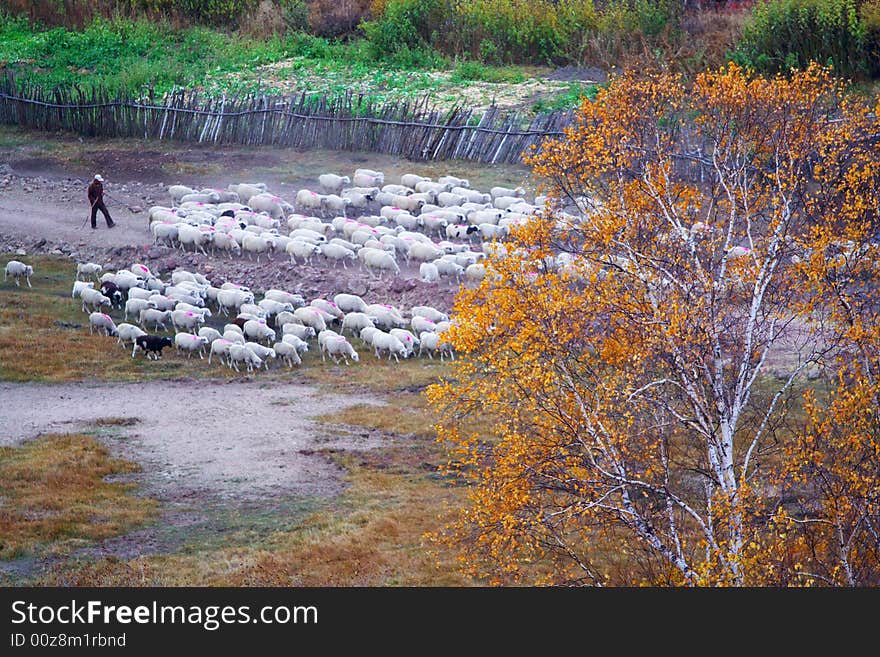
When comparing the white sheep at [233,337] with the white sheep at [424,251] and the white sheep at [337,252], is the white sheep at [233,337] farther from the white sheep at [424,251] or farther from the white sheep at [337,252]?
the white sheep at [424,251]

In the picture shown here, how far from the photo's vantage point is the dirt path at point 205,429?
56.5ft

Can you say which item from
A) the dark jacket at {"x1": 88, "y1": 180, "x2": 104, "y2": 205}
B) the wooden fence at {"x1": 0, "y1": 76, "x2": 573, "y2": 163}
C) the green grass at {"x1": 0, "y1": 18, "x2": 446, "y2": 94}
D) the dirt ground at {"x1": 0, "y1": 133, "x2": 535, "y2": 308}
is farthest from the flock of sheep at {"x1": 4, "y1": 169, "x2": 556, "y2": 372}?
the green grass at {"x1": 0, "y1": 18, "x2": 446, "y2": 94}

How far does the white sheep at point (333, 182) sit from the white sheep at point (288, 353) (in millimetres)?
9339

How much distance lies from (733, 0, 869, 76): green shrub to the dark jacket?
1825 cm

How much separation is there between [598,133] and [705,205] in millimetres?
10588

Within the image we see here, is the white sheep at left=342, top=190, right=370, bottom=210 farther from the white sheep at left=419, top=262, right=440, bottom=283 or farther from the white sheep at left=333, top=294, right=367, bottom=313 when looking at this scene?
the white sheep at left=333, top=294, right=367, bottom=313

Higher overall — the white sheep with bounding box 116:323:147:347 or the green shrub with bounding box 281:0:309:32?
the white sheep with bounding box 116:323:147:347

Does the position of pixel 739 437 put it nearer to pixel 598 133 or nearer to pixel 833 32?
pixel 598 133

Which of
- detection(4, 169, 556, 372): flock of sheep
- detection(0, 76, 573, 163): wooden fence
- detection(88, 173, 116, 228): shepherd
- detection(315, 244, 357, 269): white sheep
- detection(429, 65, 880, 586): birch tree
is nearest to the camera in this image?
detection(429, 65, 880, 586): birch tree

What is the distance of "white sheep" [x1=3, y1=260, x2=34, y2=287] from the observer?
80.5 ft

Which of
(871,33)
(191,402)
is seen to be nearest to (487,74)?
(871,33)

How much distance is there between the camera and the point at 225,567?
1474 cm

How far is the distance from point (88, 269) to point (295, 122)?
34.9 feet

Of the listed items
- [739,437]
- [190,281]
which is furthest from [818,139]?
[190,281]
